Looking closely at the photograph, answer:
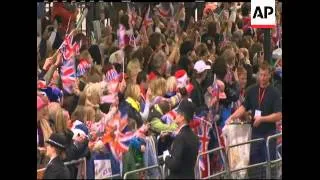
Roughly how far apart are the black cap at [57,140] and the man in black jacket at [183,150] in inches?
47.6

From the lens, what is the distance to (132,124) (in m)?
10.7

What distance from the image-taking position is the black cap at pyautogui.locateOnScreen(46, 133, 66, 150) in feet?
34.8

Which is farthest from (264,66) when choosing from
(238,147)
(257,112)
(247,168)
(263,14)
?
(247,168)

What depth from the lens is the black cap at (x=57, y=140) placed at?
417 inches

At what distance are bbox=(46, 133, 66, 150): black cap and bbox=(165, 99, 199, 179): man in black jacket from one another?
3.97 ft

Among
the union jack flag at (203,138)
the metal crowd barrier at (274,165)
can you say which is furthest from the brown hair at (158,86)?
the metal crowd barrier at (274,165)

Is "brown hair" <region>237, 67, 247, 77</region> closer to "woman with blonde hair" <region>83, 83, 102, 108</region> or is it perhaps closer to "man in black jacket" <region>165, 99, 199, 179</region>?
"man in black jacket" <region>165, 99, 199, 179</region>

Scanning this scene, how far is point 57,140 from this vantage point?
1063 centimetres

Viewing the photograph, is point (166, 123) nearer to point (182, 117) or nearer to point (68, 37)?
point (182, 117)

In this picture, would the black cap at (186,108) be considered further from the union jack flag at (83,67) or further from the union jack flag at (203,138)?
the union jack flag at (83,67)

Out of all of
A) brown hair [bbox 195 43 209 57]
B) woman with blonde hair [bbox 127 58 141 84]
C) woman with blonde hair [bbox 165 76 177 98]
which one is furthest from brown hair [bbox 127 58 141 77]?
brown hair [bbox 195 43 209 57]

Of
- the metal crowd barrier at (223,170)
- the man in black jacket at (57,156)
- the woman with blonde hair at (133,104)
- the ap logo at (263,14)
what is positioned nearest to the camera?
the ap logo at (263,14)

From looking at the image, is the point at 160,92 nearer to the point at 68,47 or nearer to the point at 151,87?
the point at 151,87

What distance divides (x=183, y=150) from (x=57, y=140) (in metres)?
1.46
